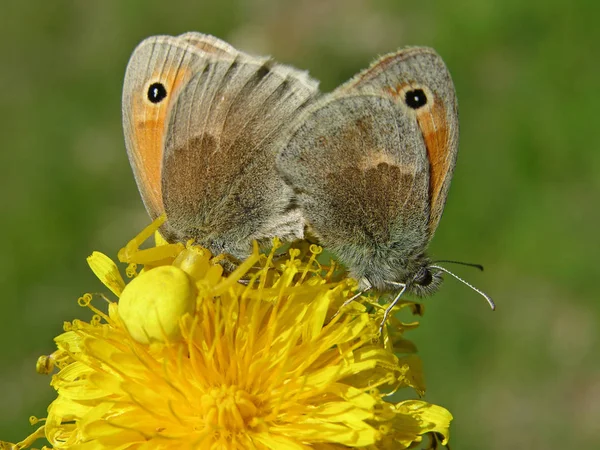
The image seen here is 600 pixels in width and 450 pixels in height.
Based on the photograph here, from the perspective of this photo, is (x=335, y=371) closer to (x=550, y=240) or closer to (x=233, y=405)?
(x=233, y=405)

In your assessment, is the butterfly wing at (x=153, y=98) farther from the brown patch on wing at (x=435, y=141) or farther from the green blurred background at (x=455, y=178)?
the green blurred background at (x=455, y=178)

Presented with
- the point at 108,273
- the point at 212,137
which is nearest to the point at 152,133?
the point at 212,137

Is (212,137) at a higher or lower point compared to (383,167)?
higher

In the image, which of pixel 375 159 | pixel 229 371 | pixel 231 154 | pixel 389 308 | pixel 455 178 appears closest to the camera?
pixel 229 371

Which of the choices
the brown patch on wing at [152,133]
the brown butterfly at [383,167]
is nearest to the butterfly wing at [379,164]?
the brown butterfly at [383,167]

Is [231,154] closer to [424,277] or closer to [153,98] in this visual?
[153,98]

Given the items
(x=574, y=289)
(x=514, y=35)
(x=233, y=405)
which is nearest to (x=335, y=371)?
(x=233, y=405)

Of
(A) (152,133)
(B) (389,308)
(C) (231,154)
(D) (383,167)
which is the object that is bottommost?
(B) (389,308)
